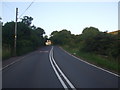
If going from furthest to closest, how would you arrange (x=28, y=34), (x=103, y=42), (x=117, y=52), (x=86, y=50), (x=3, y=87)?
1. (x=28, y=34)
2. (x=86, y=50)
3. (x=103, y=42)
4. (x=117, y=52)
5. (x=3, y=87)

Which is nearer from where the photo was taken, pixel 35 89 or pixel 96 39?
pixel 35 89

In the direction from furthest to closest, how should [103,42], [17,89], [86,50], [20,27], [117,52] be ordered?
[20,27] → [86,50] → [103,42] → [117,52] → [17,89]

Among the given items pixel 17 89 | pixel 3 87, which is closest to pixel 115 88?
pixel 17 89

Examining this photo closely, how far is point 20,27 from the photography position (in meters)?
49.7

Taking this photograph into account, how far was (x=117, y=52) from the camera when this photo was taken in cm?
2784

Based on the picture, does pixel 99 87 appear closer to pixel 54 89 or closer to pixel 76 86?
pixel 76 86

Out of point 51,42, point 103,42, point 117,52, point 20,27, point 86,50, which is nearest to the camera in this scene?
point 117,52

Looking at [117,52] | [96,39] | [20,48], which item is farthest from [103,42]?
[20,48]

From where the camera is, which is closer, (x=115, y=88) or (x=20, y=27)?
(x=115, y=88)

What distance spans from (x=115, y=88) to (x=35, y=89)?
3.05m

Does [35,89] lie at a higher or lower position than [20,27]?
lower

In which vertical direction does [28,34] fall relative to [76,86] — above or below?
above

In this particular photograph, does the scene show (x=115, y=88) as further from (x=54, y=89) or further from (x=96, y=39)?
(x=96, y=39)

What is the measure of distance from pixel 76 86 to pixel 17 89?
235cm
